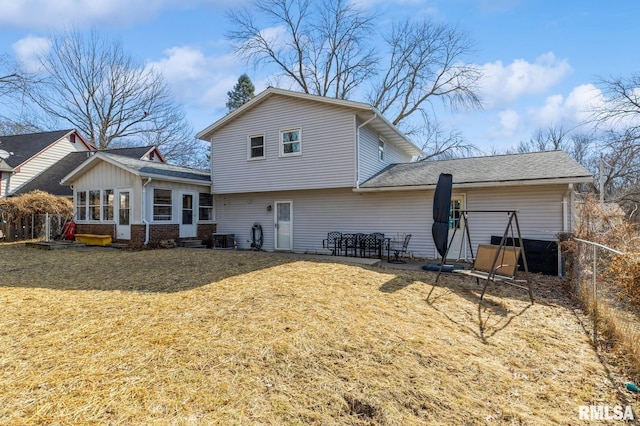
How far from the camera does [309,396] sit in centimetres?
290

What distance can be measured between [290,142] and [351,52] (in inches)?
669

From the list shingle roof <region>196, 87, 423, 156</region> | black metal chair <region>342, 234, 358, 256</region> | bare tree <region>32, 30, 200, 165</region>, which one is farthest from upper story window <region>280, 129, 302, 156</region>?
bare tree <region>32, 30, 200, 165</region>

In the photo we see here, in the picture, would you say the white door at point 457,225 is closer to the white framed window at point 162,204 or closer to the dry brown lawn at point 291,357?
the dry brown lawn at point 291,357

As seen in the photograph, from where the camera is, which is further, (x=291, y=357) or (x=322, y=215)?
(x=322, y=215)

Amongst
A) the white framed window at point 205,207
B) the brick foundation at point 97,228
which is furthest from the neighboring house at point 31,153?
the white framed window at point 205,207

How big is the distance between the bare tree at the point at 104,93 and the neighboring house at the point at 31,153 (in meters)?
5.45

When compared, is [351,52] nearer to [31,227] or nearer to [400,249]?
[400,249]

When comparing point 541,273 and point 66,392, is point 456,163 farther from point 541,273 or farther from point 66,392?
point 66,392

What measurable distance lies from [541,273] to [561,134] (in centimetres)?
3051

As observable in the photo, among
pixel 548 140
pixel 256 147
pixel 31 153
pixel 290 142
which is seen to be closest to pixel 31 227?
pixel 31 153

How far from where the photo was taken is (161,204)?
1323 cm

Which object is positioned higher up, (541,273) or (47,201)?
(47,201)

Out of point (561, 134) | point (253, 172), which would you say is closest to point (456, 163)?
point (253, 172)

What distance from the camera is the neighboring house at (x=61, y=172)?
1962 cm
